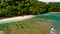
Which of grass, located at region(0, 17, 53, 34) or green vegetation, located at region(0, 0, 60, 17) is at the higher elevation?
grass, located at region(0, 17, 53, 34)

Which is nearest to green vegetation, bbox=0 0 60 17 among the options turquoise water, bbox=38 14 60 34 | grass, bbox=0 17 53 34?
turquoise water, bbox=38 14 60 34

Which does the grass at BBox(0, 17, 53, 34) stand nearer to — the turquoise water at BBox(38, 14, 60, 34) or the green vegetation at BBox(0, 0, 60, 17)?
the turquoise water at BBox(38, 14, 60, 34)

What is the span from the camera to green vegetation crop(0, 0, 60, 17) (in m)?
19.3

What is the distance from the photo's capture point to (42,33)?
11.4m

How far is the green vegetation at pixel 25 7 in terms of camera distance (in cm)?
1935

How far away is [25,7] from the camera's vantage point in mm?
20641

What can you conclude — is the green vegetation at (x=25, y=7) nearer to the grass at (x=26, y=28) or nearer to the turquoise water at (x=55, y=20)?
the turquoise water at (x=55, y=20)

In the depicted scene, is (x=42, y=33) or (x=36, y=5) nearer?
(x=42, y=33)

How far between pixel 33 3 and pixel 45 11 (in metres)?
1.84

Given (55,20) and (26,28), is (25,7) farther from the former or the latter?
(26,28)

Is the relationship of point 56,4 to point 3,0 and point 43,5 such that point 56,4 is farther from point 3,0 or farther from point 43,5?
point 3,0

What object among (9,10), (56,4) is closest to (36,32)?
(9,10)

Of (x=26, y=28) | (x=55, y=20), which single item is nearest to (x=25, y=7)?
(x=55, y=20)

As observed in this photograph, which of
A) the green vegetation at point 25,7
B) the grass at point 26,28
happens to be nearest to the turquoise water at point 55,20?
the grass at point 26,28
